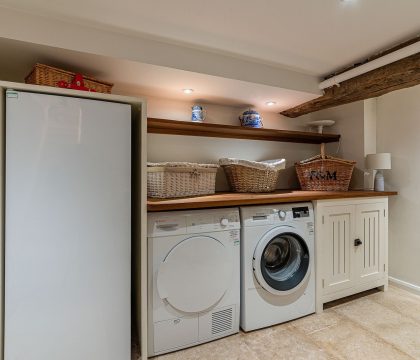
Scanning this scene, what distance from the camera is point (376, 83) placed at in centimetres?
192

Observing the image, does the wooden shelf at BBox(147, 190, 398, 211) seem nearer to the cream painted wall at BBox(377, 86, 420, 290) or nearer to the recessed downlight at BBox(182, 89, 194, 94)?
the cream painted wall at BBox(377, 86, 420, 290)

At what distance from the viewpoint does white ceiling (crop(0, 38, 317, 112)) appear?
1499 mm

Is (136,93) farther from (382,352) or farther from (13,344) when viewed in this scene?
(382,352)

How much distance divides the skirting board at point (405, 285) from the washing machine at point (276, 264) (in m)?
1.13

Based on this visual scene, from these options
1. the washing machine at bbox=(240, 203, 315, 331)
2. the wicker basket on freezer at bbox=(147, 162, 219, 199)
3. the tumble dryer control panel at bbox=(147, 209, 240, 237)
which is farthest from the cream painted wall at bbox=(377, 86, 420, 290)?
the wicker basket on freezer at bbox=(147, 162, 219, 199)

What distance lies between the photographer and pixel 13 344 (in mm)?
1245

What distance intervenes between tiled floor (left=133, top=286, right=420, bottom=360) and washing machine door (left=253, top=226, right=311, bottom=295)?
0.29 meters

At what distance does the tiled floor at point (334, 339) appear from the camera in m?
1.55

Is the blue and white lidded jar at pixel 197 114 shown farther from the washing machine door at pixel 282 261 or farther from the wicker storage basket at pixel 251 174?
the washing machine door at pixel 282 261

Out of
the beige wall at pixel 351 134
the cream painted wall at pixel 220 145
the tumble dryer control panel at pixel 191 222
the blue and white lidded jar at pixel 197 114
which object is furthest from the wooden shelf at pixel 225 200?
the blue and white lidded jar at pixel 197 114

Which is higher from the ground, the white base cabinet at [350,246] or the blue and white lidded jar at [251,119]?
the blue and white lidded jar at [251,119]

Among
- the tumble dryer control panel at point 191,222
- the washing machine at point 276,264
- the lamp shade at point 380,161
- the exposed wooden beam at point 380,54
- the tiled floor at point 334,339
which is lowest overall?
the tiled floor at point 334,339

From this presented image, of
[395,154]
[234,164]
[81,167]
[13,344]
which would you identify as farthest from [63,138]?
[395,154]

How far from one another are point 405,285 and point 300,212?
1.48 metres
